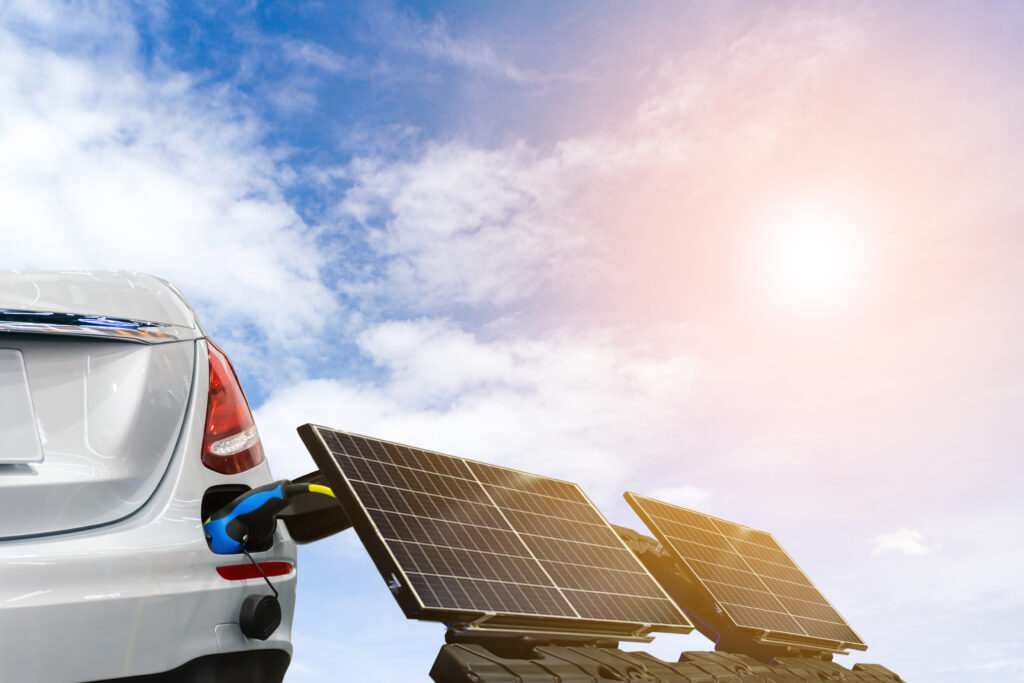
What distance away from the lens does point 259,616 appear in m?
2.36

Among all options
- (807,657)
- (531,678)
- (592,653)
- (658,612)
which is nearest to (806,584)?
(807,657)

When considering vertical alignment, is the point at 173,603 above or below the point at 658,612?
below

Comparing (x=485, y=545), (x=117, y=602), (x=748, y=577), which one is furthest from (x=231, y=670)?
(x=748, y=577)

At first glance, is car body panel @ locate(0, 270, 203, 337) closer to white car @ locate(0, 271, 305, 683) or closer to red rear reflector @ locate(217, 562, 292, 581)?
white car @ locate(0, 271, 305, 683)

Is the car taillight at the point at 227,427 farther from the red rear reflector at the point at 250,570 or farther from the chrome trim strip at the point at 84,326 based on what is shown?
the red rear reflector at the point at 250,570

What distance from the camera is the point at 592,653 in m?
4.42

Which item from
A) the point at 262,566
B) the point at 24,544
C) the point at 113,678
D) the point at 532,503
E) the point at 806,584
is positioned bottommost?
the point at 113,678

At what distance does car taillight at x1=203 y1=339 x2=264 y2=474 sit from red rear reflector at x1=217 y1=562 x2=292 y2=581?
32 cm

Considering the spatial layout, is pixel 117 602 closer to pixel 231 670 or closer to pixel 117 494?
pixel 117 494

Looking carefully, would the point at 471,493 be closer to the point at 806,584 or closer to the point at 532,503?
the point at 532,503

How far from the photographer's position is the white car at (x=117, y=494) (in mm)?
1983

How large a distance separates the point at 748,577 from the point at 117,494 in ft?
22.8

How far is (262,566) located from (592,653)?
102 inches

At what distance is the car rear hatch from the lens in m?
2.08
